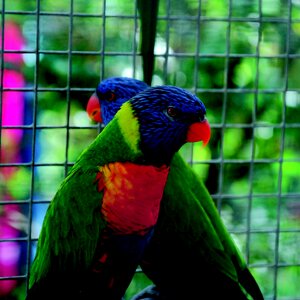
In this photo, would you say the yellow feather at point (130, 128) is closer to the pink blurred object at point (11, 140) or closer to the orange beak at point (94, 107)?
the orange beak at point (94, 107)

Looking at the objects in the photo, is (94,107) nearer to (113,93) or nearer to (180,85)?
(113,93)

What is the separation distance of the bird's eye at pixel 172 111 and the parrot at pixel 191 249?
181 millimetres

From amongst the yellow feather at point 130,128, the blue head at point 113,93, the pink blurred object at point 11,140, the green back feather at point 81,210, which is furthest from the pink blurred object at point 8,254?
the yellow feather at point 130,128

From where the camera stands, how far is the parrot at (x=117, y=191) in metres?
1.42

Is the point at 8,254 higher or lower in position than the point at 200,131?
lower

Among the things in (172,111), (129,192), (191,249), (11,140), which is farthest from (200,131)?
(11,140)

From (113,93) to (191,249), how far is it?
365mm

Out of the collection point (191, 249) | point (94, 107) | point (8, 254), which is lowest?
point (8, 254)

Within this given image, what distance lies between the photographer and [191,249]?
5.19 feet

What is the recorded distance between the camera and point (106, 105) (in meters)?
1.71

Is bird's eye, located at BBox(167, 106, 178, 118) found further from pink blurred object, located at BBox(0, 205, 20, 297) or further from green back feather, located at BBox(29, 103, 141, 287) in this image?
pink blurred object, located at BBox(0, 205, 20, 297)

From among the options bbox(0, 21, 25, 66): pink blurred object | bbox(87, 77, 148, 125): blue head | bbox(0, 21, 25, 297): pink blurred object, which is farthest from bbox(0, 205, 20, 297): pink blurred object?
bbox(87, 77, 148, 125): blue head

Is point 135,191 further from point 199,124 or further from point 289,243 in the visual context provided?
point 289,243

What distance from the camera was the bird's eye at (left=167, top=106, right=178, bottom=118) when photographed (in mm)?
1411
